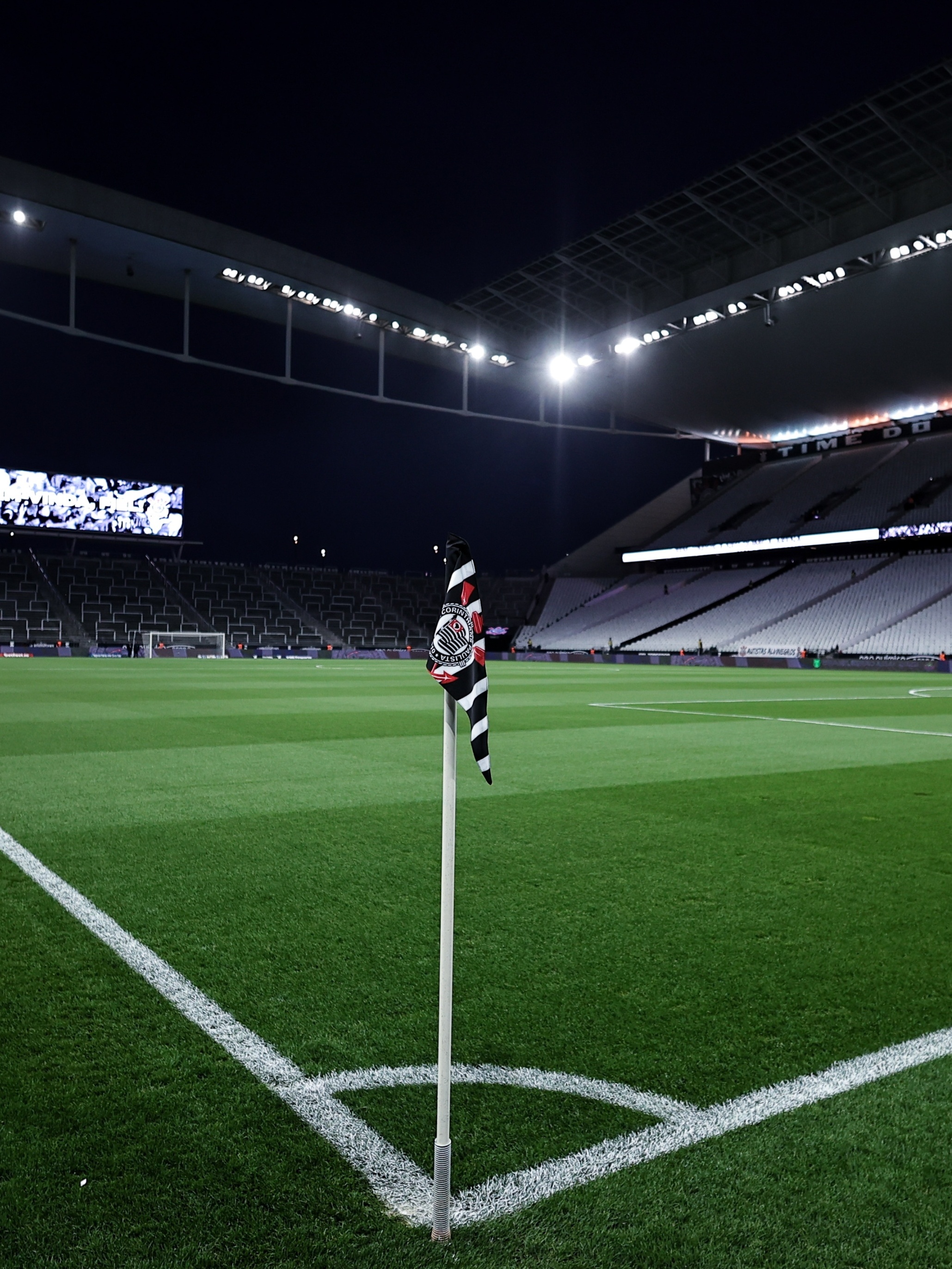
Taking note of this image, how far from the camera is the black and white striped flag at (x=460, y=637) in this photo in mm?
2025

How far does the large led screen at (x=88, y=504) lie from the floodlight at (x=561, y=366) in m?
25.4

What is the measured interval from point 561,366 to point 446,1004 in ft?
136

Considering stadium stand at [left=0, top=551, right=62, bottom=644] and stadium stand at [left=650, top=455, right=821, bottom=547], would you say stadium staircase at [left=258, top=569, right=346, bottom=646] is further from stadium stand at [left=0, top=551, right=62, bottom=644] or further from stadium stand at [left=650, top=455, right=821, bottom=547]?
stadium stand at [left=650, top=455, right=821, bottom=547]

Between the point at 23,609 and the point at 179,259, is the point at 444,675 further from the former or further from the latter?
the point at 23,609

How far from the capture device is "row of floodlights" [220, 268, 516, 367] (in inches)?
1246

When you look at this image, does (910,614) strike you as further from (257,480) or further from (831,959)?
(257,480)

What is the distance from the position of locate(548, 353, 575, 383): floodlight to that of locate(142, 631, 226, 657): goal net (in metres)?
21.5

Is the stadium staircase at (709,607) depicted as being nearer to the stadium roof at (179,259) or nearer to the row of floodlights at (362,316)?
the row of floodlights at (362,316)

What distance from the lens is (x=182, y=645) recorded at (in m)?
50.1

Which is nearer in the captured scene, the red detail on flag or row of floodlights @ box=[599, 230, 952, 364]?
the red detail on flag

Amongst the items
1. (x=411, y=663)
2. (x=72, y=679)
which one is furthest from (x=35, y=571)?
(x=72, y=679)

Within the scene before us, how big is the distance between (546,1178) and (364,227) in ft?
120

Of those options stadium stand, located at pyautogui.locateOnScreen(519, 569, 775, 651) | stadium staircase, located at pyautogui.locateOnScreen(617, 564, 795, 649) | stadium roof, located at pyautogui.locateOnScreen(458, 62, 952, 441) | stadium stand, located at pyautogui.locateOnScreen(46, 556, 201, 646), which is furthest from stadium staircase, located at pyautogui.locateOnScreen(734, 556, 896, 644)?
stadium stand, located at pyautogui.locateOnScreen(46, 556, 201, 646)

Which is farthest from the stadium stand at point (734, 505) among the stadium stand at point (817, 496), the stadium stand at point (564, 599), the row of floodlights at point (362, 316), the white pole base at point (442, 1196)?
the white pole base at point (442, 1196)
